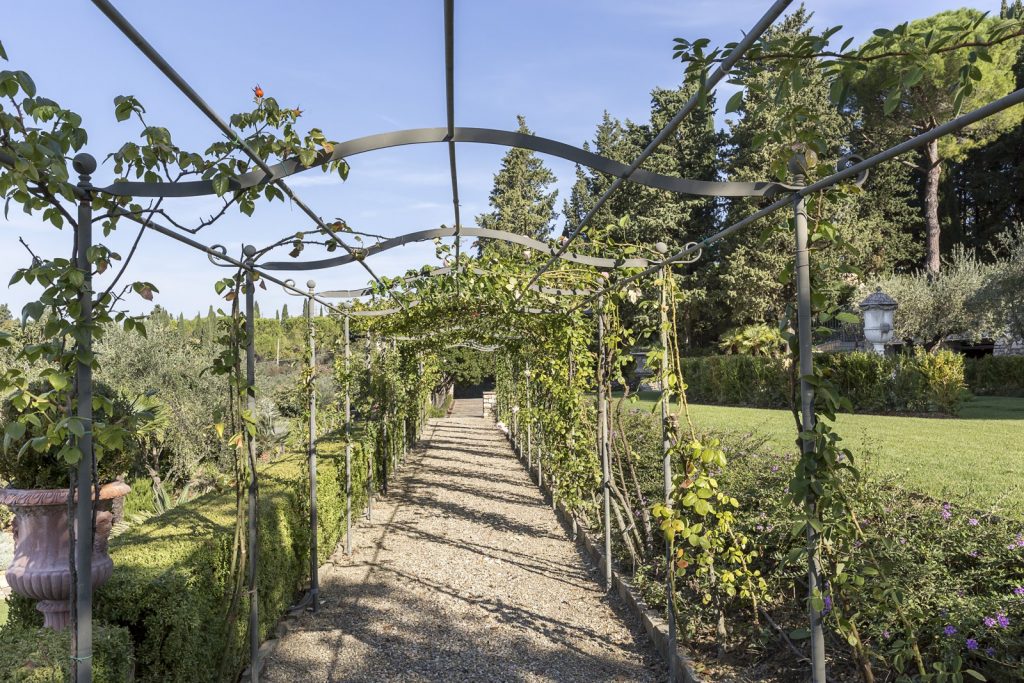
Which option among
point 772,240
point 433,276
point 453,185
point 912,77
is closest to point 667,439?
point 453,185

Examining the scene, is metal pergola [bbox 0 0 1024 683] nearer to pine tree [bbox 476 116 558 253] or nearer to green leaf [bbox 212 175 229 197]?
green leaf [bbox 212 175 229 197]

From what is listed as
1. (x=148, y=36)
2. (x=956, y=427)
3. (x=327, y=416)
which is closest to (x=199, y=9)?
(x=148, y=36)

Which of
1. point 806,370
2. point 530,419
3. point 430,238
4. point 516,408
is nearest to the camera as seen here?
point 806,370

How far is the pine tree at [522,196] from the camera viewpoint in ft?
95.8

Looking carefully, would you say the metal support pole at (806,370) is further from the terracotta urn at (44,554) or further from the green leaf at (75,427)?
the terracotta urn at (44,554)

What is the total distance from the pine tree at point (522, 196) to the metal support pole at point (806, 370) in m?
27.0

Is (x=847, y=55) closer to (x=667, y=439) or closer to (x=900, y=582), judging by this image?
(x=667, y=439)

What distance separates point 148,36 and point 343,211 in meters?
1.97

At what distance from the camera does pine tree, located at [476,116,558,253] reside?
29203 mm

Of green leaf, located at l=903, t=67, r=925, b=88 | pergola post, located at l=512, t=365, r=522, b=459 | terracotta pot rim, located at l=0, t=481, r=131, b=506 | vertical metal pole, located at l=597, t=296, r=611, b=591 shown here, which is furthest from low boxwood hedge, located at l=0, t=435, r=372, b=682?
pergola post, located at l=512, t=365, r=522, b=459

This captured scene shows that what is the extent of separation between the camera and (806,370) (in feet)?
6.36

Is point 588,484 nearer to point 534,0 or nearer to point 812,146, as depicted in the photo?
point 812,146

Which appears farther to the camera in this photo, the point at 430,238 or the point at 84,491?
the point at 430,238

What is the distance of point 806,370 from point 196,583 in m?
2.53
